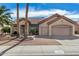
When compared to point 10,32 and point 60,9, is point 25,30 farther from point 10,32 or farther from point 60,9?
point 60,9

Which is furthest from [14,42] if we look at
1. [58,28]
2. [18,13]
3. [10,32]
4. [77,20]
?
[77,20]

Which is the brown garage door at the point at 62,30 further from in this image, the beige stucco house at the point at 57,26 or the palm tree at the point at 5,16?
the palm tree at the point at 5,16

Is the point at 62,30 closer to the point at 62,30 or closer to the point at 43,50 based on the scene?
the point at 62,30

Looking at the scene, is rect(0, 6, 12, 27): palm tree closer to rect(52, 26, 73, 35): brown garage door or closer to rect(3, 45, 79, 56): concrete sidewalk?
rect(3, 45, 79, 56): concrete sidewalk

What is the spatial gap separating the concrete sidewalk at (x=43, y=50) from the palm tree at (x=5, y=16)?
1631mm

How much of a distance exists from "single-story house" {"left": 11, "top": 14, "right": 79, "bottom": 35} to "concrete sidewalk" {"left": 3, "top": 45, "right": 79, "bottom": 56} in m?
0.82

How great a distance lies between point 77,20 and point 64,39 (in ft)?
4.68

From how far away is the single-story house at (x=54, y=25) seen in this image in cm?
1302

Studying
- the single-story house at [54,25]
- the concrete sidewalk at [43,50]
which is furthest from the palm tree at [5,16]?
the concrete sidewalk at [43,50]

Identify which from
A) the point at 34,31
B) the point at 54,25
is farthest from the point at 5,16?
the point at 54,25

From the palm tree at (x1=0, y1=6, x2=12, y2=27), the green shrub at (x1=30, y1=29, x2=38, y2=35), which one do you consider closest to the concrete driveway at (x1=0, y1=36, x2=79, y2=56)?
the green shrub at (x1=30, y1=29, x2=38, y2=35)

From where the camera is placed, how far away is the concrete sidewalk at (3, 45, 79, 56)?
11477 millimetres

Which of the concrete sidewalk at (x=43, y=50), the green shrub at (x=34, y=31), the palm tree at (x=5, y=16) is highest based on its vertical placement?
the palm tree at (x=5, y=16)

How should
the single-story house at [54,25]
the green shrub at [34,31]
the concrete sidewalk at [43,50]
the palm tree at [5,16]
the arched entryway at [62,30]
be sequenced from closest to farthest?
1. the concrete sidewalk at [43,50]
2. the palm tree at [5,16]
3. the green shrub at [34,31]
4. the single-story house at [54,25]
5. the arched entryway at [62,30]
